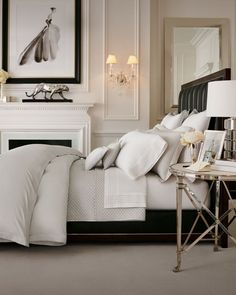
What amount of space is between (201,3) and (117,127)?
7.28 feet

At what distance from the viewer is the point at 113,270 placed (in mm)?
2789

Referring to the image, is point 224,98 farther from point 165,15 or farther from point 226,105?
point 165,15

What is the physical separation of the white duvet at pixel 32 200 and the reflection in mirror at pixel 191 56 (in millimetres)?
3701

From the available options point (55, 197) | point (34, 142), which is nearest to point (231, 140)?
point (55, 197)

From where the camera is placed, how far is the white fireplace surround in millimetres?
6332

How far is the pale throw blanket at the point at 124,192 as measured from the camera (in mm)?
3299

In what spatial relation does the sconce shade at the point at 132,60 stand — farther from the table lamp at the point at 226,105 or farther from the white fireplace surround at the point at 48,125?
the table lamp at the point at 226,105

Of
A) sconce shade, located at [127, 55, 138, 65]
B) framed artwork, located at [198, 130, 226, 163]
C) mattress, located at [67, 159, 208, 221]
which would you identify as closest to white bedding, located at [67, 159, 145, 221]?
mattress, located at [67, 159, 208, 221]

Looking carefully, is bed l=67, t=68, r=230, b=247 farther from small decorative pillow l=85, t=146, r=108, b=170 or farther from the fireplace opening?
the fireplace opening

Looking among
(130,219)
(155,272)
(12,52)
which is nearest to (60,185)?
(130,219)

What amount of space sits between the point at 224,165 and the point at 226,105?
36cm

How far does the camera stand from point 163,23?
6.77m

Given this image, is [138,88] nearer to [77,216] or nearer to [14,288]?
[77,216]

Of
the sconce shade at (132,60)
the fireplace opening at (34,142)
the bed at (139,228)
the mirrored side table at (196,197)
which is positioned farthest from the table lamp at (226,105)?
the fireplace opening at (34,142)
